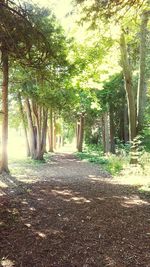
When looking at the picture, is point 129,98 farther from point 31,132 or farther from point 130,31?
point 31,132

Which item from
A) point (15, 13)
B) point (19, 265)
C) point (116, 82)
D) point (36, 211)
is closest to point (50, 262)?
point (19, 265)

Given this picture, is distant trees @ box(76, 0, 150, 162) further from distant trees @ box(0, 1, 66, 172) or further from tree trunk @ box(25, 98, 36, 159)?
tree trunk @ box(25, 98, 36, 159)

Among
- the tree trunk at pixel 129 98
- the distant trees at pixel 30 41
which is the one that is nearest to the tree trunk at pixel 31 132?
Answer: the distant trees at pixel 30 41

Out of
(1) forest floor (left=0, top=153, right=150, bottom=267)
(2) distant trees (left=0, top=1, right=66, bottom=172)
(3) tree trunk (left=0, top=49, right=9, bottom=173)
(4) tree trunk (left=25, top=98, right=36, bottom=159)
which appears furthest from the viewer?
(4) tree trunk (left=25, top=98, right=36, bottom=159)

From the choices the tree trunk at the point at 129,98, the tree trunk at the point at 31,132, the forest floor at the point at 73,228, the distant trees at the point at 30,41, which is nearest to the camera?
the forest floor at the point at 73,228

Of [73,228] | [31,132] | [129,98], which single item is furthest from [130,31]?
[73,228]

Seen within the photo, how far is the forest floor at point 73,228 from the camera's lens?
4.80 meters

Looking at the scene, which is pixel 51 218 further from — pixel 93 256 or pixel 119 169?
pixel 119 169

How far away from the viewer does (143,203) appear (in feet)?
27.2

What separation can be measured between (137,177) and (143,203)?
138 inches

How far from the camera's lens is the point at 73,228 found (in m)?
6.16

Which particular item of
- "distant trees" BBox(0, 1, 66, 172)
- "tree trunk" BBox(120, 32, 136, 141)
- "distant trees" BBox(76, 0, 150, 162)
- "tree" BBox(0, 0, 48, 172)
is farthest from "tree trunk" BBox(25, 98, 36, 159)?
"tree" BBox(0, 0, 48, 172)

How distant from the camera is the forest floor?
4.80 metres

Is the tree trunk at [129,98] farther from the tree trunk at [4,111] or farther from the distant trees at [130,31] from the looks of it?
the tree trunk at [4,111]
